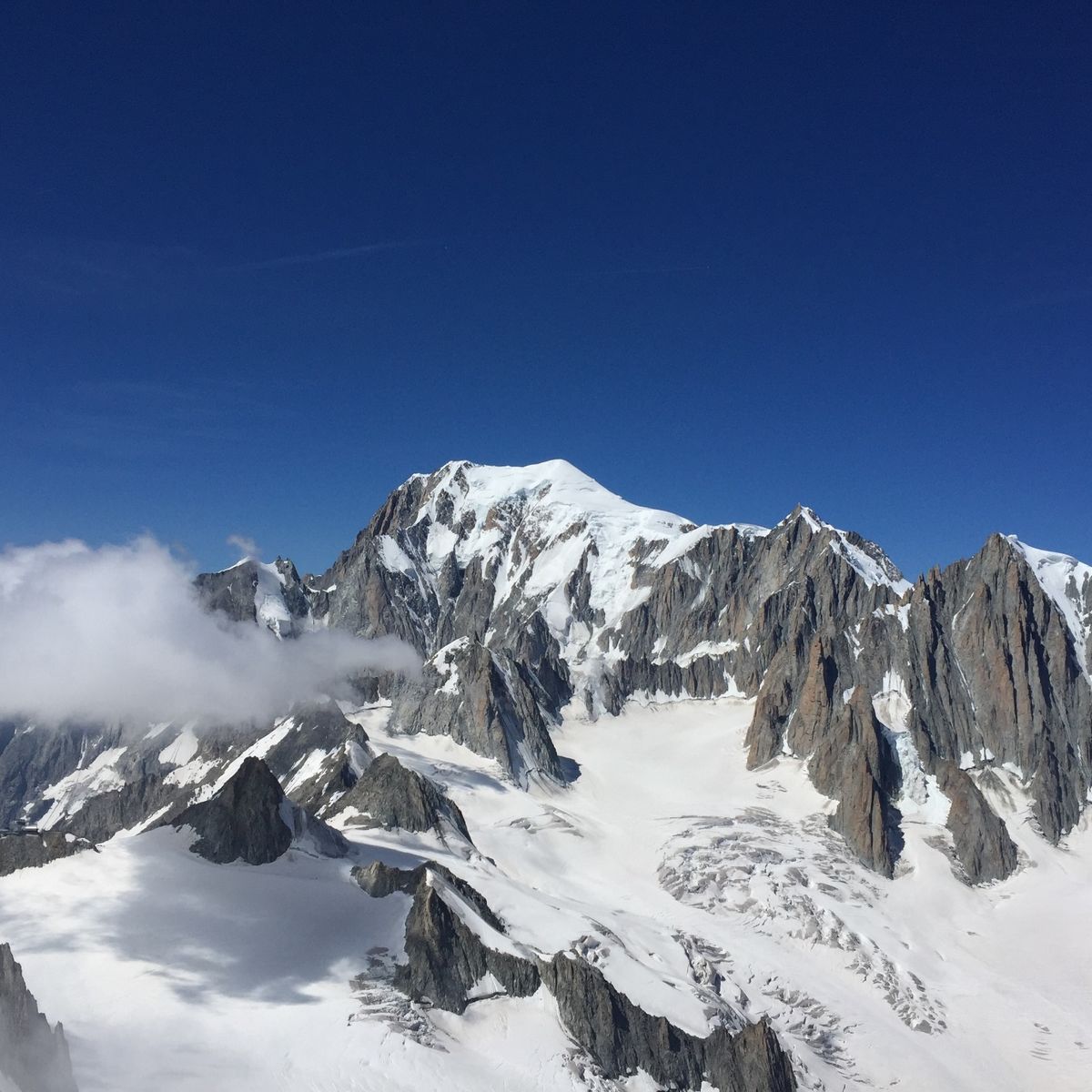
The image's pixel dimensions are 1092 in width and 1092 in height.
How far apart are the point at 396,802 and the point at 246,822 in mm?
38133

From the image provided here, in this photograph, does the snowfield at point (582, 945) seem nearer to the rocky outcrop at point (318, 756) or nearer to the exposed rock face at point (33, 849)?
the exposed rock face at point (33, 849)

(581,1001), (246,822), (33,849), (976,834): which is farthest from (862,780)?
(33,849)

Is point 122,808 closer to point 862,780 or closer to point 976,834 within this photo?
point 862,780

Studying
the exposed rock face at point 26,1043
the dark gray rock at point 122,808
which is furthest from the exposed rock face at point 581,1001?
the dark gray rock at point 122,808

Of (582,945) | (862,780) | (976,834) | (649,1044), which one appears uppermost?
(862,780)

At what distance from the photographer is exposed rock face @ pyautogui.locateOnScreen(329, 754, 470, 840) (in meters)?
121

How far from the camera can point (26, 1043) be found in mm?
50469

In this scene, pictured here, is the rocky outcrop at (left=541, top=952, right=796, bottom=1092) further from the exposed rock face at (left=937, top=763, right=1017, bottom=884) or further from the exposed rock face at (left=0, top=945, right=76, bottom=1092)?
the exposed rock face at (left=937, top=763, right=1017, bottom=884)

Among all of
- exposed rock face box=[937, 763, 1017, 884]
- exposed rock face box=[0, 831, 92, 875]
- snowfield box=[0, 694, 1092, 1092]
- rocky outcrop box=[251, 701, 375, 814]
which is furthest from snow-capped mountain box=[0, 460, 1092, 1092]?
rocky outcrop box=[251, 701, 375, 814]

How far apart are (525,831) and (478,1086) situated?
97.8 m

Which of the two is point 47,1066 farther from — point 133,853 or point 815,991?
point 815,991

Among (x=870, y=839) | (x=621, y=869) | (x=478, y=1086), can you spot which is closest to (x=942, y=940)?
(x=870, y=839)

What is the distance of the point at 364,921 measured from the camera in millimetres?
81250

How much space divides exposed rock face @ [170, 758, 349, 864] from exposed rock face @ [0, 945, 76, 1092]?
32064 millimetres
